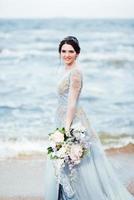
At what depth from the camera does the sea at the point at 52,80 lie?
17.2 feet

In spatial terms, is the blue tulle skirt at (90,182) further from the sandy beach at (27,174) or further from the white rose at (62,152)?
the sandy beach at (27,174)

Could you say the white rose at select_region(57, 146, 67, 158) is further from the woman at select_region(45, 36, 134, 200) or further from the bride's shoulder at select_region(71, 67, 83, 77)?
the bride's shoulder at select_region(71, 67, 83, 77)

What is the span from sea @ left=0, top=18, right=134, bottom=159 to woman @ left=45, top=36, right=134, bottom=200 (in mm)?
1355

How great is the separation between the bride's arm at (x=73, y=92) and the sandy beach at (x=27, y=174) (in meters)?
0.97

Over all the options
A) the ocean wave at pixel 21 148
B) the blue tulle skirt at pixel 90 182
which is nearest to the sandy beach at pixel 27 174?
the ocean wave at pixel 21 148

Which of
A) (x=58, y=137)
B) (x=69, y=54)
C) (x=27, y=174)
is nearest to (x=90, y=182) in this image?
(x=58, y=137)

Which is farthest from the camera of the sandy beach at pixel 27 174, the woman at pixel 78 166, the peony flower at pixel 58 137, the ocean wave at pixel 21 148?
the ocean wave at pixel 21 148

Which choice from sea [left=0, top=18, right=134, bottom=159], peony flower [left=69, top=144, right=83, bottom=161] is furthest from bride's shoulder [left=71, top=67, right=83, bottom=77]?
sea [left=0, top=18, right=134, bottom=159]

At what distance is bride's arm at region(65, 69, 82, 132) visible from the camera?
3736 mm

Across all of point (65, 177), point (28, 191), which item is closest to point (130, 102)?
point (28, 191)

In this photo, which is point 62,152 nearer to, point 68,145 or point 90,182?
point 68,145

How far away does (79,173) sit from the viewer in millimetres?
3854

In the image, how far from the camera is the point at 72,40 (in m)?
3.85

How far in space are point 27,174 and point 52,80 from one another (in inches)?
41.0
